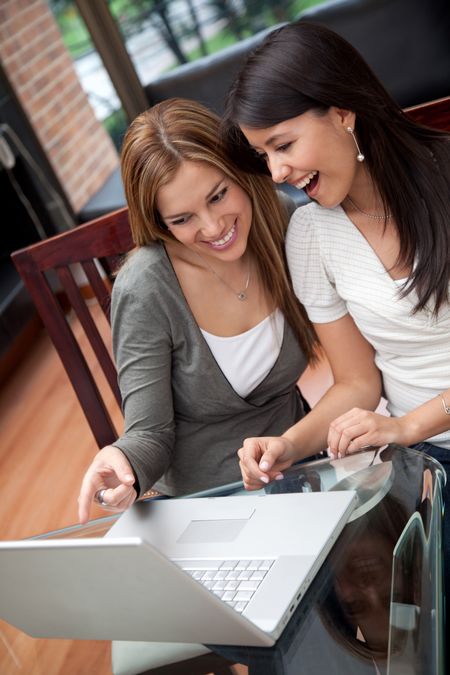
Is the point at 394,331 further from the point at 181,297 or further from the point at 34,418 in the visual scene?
the point at 34,418

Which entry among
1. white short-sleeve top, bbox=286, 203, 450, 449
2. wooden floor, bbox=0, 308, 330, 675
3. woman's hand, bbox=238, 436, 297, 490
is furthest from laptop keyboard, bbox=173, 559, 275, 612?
wooden floor, bbox=0, 308, 330, 675

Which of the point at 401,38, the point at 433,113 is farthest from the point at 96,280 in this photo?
the point at 401,38

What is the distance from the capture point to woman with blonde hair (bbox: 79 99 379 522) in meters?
1.27

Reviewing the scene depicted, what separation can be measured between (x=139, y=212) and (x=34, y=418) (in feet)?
6.96

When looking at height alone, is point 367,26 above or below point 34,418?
above

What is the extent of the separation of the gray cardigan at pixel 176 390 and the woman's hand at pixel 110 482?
5 cm

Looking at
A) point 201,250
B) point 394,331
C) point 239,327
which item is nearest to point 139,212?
point 201,250

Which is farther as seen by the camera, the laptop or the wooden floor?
the wooden floor

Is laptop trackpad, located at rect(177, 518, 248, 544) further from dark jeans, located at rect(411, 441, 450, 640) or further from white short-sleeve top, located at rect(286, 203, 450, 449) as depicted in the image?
white short-sleeve top, located at rect(286, 203, 450, 449)

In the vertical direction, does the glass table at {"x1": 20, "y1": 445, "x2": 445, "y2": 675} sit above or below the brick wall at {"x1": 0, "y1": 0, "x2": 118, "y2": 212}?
below

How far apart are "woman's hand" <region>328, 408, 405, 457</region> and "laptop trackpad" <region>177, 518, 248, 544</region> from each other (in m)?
0.17

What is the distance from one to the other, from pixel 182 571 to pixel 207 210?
0.68 m

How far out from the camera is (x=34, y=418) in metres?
3.28

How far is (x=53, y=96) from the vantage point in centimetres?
407
